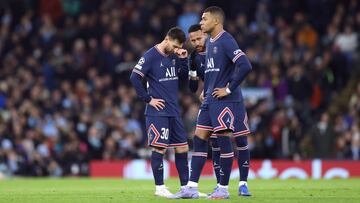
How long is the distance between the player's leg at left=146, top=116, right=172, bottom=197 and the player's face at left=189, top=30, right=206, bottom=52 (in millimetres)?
1266

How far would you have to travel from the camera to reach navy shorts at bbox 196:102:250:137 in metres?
14.0

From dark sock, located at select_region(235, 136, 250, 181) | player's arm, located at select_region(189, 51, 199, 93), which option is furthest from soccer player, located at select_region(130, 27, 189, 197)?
dark sock, located at select_region(235, 136, 250, 181)

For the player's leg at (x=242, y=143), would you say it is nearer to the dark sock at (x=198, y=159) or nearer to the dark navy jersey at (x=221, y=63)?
the dark navy jersey at (x=221, y=63)

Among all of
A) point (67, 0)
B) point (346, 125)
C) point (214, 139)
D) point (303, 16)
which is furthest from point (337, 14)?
point (214, 139)

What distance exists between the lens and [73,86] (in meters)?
28.6

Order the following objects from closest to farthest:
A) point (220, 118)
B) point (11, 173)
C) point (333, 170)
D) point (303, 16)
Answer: point (220, 118) → point (333, 170) → point (11, 173) → point (303, 16)

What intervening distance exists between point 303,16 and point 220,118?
585 inches

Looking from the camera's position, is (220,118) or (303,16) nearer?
(220,118)

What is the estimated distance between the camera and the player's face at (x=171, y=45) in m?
14.7

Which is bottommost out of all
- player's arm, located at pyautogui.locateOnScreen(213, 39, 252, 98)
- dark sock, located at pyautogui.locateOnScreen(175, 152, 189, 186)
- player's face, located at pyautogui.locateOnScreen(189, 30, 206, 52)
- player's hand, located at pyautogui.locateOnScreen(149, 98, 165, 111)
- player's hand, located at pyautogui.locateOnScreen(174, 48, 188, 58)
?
dark sock, located at pyautogui.locateOnScreen(175, 152, 189, 186)

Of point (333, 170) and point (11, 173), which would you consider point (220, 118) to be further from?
point (11, 173)

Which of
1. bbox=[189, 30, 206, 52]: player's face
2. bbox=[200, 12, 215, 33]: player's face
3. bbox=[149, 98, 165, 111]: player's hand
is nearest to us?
bbox=[200, 12, 215, 33]: player's face

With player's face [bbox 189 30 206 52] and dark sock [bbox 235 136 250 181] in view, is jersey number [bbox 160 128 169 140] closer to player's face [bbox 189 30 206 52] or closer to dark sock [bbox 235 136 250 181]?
dark sock [bbox 235 136 250 181]

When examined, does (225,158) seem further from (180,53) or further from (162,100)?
(180,53)
